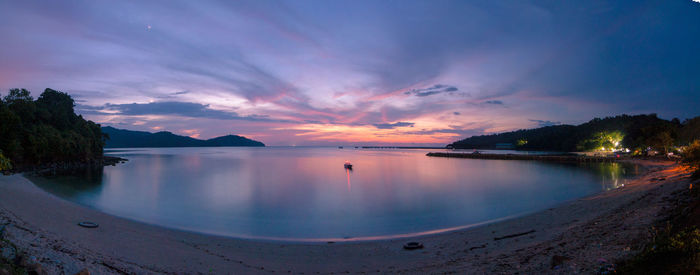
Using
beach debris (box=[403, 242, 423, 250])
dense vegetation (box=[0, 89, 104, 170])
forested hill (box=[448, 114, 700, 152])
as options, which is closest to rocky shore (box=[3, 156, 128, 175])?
dense vegetation (box=[0, 89, 104, 170])

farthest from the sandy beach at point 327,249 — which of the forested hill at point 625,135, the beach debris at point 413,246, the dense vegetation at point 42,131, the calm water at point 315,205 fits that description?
the forested hill at point 625,135

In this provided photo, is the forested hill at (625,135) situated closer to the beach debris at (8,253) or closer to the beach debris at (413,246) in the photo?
the beach debris at (413,246)

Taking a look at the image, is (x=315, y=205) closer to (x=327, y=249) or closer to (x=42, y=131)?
(x=327, y=249)

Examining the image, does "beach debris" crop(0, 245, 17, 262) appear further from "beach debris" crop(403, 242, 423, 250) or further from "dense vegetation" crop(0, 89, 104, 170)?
"dense vegetation" crop(0, 89, 104, 170)

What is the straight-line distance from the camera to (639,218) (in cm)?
833

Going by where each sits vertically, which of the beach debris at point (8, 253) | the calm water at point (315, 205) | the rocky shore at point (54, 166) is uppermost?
the beach debris at point (8, 253)

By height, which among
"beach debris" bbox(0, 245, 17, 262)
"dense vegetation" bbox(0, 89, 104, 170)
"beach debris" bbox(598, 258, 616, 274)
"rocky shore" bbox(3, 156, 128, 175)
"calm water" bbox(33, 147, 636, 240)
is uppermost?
"dense vegetation" bbox(0, 89, 104, 170)

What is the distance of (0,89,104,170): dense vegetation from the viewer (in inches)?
1120

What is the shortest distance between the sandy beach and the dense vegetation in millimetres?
24480

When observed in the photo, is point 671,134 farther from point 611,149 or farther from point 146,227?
point 146,227

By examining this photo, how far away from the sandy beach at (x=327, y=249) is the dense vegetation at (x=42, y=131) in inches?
964

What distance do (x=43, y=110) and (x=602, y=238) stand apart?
192ft

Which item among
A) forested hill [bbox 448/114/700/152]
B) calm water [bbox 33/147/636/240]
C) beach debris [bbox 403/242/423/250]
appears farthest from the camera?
forested hill [bbox 448/114/700/152]

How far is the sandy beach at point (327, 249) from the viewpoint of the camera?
229 inches
